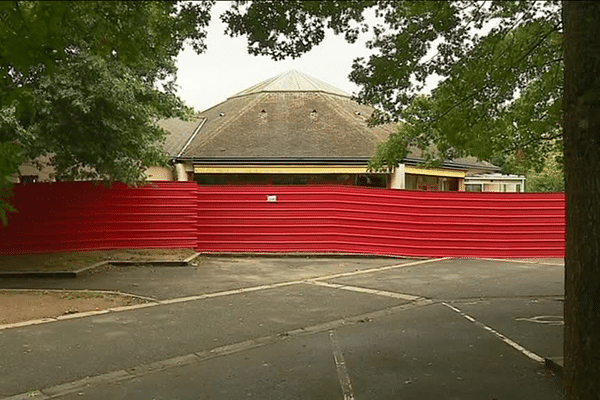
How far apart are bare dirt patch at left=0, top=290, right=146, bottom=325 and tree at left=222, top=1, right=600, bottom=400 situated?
5.53 meters

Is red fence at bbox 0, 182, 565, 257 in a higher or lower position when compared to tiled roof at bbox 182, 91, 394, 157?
lower

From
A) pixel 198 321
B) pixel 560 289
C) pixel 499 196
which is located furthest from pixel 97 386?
pixel 499 196

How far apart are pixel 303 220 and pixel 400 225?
289 centimetres

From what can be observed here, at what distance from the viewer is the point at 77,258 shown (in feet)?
48.6

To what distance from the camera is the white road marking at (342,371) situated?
5.45 meters

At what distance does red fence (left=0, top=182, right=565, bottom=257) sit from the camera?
53.3 feet

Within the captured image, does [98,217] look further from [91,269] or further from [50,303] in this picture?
[50,303]

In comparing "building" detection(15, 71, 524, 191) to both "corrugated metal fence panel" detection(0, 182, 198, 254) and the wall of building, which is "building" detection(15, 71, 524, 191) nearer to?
the wall of building

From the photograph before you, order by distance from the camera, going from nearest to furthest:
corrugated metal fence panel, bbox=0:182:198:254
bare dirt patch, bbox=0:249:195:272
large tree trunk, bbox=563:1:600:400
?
1. large tree trunk, bbox=563:1:600:400
2. bare dirt patch, bbox=0:249:195:272
3. corrugated metal fence panel, bbox=0:182:198:254

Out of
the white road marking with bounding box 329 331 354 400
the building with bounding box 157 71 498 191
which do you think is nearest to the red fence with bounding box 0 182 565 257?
the building with bounding box 157 71 498 191

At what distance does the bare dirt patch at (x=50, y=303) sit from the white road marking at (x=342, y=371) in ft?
14.2

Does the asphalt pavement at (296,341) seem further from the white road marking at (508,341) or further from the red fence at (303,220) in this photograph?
the red fence at (303,220)

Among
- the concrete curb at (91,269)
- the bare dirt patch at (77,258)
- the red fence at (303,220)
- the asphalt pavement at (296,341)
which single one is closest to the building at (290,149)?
the red fence at (303,220)

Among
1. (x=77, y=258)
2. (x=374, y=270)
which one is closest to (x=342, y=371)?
(x=374, y=270)
